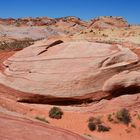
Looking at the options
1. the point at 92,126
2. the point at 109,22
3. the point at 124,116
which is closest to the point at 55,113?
the point at 92,126

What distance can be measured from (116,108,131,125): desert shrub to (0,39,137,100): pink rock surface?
6.10 feet

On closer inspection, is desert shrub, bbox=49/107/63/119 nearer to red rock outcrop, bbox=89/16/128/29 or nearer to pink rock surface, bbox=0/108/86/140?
pink rock surface, bbox=0/108/86/140

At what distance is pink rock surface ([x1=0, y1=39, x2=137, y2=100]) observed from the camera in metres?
24.0

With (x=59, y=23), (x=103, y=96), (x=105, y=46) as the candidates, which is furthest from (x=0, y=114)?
(x=59, y=23)

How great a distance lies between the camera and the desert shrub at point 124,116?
22.9 metres

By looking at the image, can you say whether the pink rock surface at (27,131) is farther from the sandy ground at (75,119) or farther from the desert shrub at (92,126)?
the desert shrub at (92,126)

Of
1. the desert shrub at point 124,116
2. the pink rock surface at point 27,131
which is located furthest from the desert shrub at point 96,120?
the pink rock surface at point 27,131

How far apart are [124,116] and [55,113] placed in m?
3.86

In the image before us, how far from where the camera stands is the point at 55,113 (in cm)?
2334

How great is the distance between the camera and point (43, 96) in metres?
24.4

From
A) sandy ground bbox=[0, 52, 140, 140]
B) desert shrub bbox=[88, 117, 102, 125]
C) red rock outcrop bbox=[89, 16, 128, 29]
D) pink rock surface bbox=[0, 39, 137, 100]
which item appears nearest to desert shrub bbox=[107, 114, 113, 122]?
sandy ground bbox=[0, 52, 140, 140]

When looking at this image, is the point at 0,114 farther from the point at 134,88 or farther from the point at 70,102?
the point at 134,88

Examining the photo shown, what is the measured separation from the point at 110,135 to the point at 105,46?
6.23 meters

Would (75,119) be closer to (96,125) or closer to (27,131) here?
(96,125)
